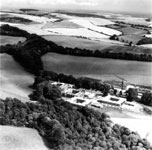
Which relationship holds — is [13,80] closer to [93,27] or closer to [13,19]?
[13,19]

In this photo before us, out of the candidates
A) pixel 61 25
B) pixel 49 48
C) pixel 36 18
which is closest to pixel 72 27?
pixel 61 25

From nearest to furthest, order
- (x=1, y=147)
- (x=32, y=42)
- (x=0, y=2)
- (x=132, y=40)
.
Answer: (x=1, y=147), (x=0, y=2), (x=132, y=40), (x=32, y=42)

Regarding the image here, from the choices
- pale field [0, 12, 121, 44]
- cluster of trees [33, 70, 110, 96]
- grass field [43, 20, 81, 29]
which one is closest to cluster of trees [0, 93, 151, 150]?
cluster of trees [33, 70, 110, 96]

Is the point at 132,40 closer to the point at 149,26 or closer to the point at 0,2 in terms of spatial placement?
the point at 149,26

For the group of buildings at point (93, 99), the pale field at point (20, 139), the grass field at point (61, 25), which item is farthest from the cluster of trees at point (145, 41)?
the pale field at point (20, 139)

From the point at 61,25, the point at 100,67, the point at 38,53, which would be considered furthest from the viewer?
the point at 61,25

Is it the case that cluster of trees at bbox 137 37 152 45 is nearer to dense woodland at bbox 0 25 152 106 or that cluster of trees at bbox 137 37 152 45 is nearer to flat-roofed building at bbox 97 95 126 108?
dense woodland at bbox 0 25 152 106

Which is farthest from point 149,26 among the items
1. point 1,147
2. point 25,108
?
point 1,147
